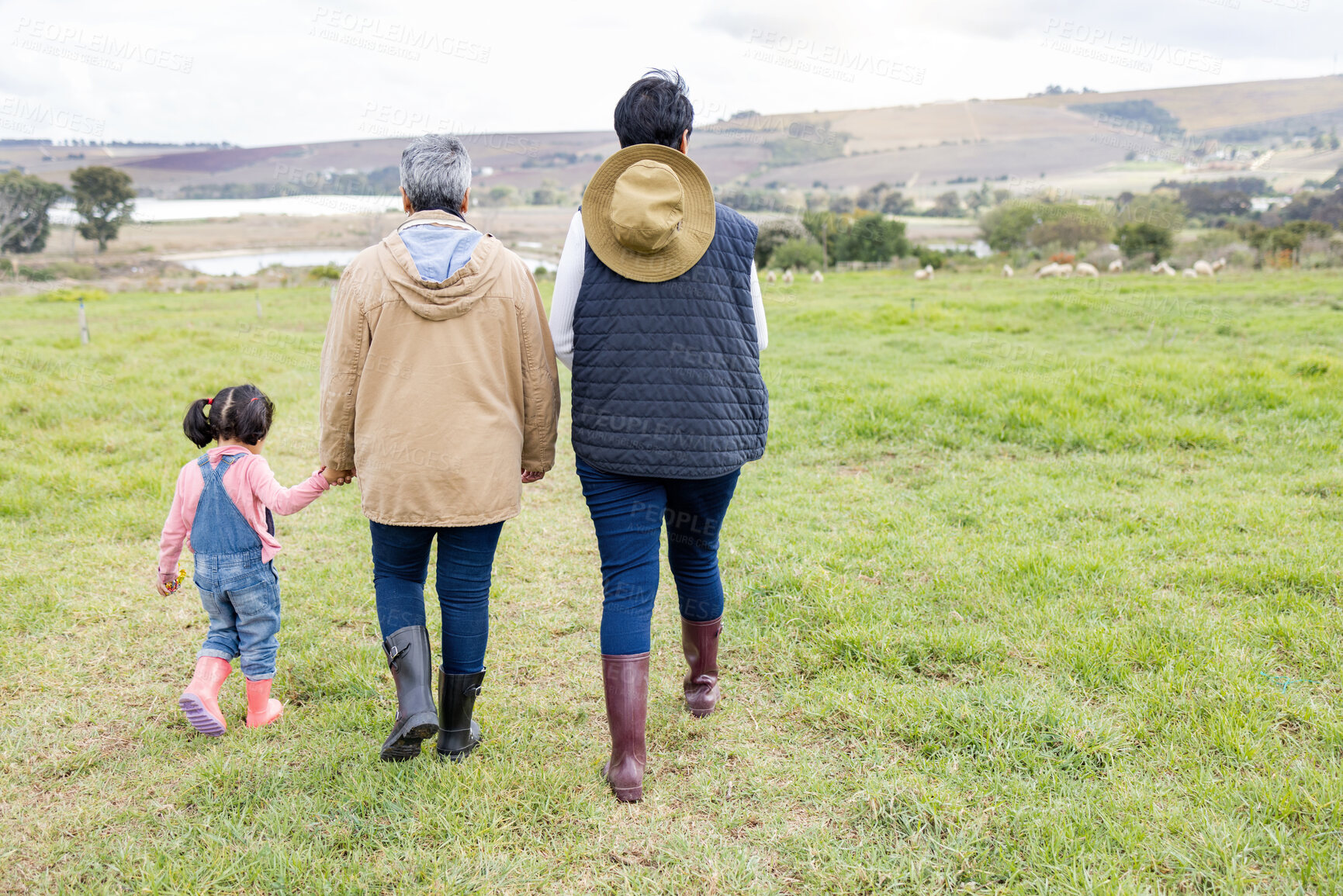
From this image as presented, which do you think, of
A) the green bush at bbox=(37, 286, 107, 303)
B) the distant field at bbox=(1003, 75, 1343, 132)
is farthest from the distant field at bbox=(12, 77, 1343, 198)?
the green bush at bbox=(37, 286, 107, 303)

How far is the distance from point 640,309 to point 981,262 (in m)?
39.1

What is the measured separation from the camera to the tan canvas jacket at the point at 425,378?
226 cm

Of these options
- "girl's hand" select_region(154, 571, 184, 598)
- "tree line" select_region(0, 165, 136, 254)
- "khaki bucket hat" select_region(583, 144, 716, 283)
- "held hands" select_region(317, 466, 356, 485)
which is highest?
"tree line" select_region(0, 165, 136, 254)

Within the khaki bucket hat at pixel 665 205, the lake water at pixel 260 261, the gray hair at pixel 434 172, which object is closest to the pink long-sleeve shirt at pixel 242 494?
the gray hair at pixel 434 172

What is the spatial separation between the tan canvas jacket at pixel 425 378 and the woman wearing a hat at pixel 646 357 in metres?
0.21

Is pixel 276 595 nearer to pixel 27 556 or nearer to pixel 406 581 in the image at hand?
pixel 406 581

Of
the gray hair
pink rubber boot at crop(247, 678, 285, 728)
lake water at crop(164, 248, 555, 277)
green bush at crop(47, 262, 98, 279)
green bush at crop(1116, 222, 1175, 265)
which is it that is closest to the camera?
the gray hair

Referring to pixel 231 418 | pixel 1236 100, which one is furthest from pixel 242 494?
pixel 1236 100

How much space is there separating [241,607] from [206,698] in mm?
312

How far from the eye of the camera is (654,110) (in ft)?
7.62

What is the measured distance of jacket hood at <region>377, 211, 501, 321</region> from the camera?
222cm

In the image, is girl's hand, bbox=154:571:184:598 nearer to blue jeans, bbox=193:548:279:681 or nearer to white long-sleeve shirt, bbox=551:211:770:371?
blue jeans, bbox=193:548:279:681

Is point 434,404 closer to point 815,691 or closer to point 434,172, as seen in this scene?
point 434,172

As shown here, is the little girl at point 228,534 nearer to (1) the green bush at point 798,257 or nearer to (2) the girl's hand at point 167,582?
(2) the girl's hand at point 167,582
